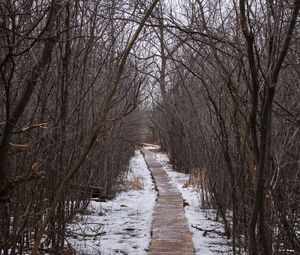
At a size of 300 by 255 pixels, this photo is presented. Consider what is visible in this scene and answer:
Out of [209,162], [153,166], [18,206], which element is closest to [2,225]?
[18,206]

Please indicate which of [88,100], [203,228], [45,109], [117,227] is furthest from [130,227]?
[45,109]

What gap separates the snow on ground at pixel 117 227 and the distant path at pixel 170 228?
0.42 feet

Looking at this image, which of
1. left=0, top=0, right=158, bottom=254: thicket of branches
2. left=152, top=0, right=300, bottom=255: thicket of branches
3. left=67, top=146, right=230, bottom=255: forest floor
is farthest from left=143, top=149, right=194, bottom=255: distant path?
left=0, top=0, right=158, bottom=254: thicket of branches

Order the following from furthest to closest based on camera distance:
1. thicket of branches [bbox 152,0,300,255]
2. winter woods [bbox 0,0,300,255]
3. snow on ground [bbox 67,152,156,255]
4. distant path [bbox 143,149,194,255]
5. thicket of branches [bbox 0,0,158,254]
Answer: snow on ground [bbox 67,152,156,255]
distant path [bbox 143,149,194,255]
thicket of branches [bbox 0,0,158,254]
winter woods [bbox 0,0,300,255]
thicket of branches [bbox 152,0,300,255]

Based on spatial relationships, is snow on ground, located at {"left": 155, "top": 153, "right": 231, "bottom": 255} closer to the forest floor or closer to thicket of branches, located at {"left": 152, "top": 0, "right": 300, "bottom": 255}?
the forest floor

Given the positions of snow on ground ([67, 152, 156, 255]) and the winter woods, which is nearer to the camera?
the winter woods

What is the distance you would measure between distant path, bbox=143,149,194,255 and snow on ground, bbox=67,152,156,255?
0.42ft

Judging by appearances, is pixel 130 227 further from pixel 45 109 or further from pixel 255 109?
pixel 255 109

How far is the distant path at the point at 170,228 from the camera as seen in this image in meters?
5.95

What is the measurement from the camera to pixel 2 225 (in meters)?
4.29

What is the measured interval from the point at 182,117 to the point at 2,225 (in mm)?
7874

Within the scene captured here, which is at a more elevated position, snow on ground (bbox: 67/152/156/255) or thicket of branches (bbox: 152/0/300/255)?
thicket of branches (bbox: 152/0/300/255)

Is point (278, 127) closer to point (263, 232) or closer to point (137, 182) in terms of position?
point (263, 232)

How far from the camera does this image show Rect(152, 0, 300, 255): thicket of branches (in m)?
2.45
